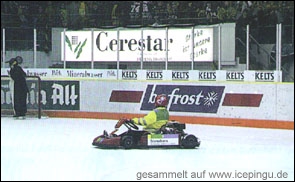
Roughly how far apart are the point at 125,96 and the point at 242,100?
308cm

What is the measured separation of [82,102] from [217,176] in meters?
9.39

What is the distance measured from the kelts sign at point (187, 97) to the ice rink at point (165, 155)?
1.17 meters

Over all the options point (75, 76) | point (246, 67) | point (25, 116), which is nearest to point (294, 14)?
point (246, 67)

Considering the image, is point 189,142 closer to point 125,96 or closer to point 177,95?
point 177,95

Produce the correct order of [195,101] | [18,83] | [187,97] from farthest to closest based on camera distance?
1. [18,83]
2. [187,97]
3. [195,101]

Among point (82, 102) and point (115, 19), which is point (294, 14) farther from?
point (82, 102)

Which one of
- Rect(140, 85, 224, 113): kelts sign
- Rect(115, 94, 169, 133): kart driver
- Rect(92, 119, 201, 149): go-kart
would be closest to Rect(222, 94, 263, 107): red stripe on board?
Rect(140, 85, 224, 113): kelts sign

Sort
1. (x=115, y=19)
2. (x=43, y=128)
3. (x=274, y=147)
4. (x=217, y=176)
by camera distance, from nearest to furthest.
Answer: (x=217, y=176) < (x=274, y=147) < (x=43, y=128) < (x=115, y=19)

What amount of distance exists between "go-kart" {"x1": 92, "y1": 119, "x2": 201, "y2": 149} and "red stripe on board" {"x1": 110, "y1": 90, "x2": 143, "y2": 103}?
5689mm

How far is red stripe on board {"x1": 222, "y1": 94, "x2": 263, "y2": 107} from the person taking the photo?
1457 cm

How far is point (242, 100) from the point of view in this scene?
14.8m

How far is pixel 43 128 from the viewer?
14.1m

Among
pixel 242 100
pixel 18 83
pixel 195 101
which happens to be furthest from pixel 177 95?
pixel 18 83

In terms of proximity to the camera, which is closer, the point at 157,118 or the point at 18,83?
the point at 157,118
